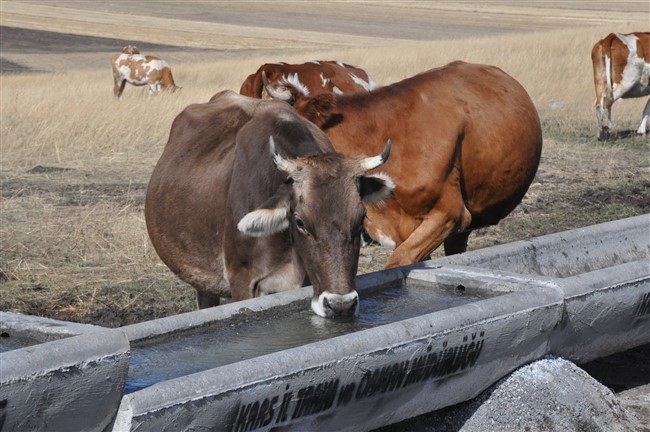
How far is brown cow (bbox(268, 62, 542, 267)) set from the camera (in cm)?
721

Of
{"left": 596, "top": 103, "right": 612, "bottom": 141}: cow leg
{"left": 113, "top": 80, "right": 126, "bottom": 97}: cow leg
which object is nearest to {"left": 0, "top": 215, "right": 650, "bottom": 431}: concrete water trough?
{"left": 596, "top": 103, "right": 612, "bottom": 141}: cow leg

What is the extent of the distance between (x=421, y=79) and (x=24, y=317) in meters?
4.11

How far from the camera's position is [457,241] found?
8.23 metres

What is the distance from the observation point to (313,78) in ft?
36.3

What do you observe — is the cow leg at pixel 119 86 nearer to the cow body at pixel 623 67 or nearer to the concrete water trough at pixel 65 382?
the cow body at pixel 623 67

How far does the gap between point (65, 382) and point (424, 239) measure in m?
3.83

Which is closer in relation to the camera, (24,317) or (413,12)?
(24,317)

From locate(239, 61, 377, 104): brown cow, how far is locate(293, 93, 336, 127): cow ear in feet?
7.55

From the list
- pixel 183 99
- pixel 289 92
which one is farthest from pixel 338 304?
pixel 183 99

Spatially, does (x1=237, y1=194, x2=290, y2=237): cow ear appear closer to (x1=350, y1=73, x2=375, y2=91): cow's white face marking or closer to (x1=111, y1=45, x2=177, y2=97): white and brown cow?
(x1=350, y1=73, x2=375, y2=91): cow's white face marking

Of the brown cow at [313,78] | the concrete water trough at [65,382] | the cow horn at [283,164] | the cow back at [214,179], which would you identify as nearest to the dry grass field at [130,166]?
the cow back at [214,179]

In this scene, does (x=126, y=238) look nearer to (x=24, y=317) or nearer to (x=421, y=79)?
(x=421, y=79)

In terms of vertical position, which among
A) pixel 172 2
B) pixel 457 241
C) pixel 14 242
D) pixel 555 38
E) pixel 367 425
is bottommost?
pixel 172 2

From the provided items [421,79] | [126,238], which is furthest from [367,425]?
[126,238]
